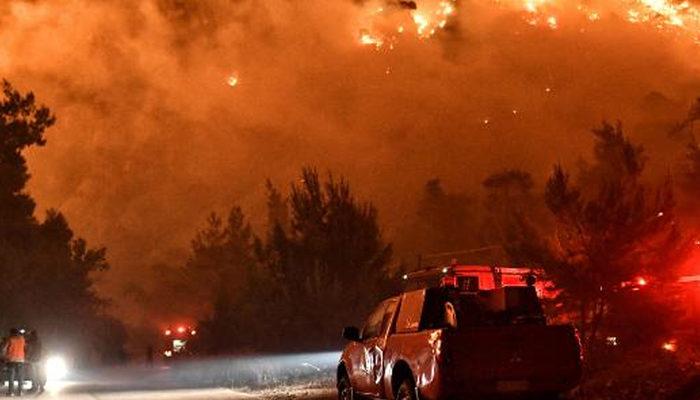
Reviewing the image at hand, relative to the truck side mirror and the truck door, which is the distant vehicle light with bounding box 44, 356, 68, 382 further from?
the truck door

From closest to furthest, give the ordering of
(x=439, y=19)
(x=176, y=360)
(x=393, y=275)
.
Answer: (x=393, y=275)
(x=176, y=360)
(x=439, y=19)

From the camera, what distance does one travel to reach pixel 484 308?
40.4 feet

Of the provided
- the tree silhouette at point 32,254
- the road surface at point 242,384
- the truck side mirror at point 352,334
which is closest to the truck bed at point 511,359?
the truck side mirror at point 352,334

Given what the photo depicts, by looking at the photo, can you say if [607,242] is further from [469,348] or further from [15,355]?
[15,355]

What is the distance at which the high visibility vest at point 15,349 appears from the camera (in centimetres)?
2273

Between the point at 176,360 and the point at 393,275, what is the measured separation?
41.7ft

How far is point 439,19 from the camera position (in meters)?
59.9

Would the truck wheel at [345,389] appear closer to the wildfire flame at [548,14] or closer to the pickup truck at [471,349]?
the pickup truck at [471,349]

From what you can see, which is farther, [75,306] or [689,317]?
[75,306]

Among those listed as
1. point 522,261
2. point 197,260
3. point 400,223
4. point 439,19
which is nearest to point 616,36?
point 439,19

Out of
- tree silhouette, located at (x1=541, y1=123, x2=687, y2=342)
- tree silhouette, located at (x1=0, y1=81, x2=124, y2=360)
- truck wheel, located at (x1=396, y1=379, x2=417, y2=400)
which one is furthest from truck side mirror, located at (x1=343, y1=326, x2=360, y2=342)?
tree silhouette, located at (x1=0, y1=81, x2=124, y2=360)

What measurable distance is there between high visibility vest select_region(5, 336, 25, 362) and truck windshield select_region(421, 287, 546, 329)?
553 inches

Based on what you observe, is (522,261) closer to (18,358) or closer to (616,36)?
(18,358)

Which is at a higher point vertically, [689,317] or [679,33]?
[679,33]
